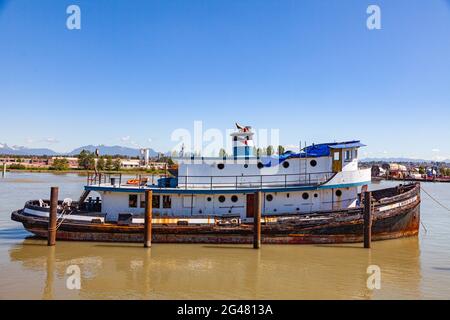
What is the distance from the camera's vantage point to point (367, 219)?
17234mm

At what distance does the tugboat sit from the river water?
0.63 meters

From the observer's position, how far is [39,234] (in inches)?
736

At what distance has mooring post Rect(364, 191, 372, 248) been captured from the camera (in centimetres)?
1709

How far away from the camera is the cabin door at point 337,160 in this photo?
1917cm

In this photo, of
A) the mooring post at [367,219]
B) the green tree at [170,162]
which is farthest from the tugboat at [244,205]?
the green tree at [170,162]

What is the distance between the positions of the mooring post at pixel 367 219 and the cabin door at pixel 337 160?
2.26 meters

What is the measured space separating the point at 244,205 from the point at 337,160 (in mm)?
5367

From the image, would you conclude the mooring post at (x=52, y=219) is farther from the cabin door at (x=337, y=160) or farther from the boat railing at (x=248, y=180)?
the cabin door at (x=337, y=160)

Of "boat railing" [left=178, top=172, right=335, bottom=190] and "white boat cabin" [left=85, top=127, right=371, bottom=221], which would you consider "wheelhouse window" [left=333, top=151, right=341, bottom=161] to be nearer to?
"white boat cabin" [left=85, top=127, right=371, bottom=221]

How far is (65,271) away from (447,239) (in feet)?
64.9

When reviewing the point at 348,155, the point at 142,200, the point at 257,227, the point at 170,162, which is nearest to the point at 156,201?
the point at 142,200

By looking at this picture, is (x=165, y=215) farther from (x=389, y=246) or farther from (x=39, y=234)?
(x=389, y=246)

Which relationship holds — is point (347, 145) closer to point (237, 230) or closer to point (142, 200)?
point (237, 230)
